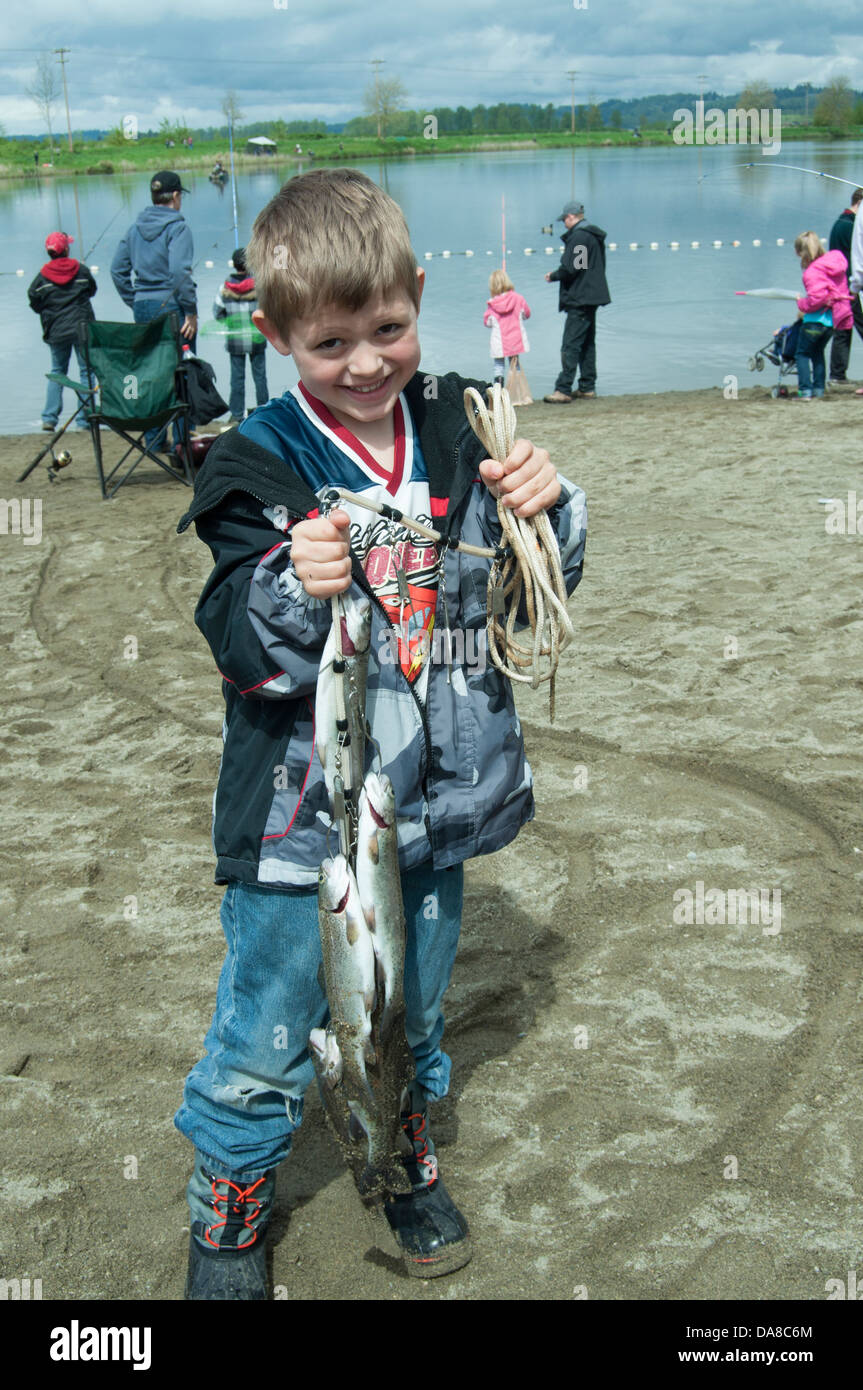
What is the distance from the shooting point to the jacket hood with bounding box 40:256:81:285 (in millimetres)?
9969

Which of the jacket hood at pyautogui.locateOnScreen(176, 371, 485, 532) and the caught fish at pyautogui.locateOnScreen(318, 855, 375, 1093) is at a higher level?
the jacket hood at pyautogui.locateOnScreen(176, 371, 485, 532)

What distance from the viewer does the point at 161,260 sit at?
31.2 ft

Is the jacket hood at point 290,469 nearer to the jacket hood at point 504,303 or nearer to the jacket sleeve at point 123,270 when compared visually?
the jacket sleeve at point 123,270

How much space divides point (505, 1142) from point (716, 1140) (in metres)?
0.46

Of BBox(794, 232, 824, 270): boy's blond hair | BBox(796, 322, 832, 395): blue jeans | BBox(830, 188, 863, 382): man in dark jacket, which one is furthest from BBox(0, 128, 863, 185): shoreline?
BBox(796, 322, 832, 395): blue jeans

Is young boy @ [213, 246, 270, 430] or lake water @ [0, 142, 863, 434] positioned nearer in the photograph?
young boy @ [213, 246, 270, 430]

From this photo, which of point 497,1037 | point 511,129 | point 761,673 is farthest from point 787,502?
point 511,129

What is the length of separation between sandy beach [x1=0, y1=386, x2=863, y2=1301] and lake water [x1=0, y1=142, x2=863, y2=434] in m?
4.18

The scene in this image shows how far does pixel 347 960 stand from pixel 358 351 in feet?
3.09

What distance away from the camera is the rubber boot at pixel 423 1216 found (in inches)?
88.0

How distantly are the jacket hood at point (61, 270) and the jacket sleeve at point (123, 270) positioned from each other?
387 mm

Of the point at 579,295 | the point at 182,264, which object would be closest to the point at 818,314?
the point at 579,295

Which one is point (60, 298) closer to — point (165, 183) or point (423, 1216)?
point (165, 183)

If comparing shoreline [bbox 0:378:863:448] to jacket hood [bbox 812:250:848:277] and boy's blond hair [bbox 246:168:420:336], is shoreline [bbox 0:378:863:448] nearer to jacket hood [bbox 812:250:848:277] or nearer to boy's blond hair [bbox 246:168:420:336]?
jacket hood [bbox 812:250:848:277]
